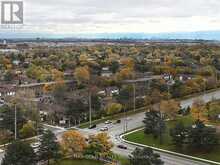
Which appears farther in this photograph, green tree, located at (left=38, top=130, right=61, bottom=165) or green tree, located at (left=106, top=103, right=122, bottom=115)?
green tree, located at (left=106, top=103, right=122, bottom=115)

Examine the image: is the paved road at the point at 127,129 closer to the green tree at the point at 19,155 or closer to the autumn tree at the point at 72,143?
the autumn tree at the point at 72,143

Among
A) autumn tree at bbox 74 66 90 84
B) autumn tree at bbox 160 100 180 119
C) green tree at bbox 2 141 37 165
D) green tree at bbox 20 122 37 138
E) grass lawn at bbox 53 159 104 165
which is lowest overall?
grass lawn at bbox 53 159 104 165

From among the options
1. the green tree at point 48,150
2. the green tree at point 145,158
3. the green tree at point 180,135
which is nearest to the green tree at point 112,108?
the green tree at point 180,135

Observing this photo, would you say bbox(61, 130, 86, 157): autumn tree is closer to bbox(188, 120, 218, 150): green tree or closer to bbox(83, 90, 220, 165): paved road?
bbox(83, 90, 220, 165): paved road

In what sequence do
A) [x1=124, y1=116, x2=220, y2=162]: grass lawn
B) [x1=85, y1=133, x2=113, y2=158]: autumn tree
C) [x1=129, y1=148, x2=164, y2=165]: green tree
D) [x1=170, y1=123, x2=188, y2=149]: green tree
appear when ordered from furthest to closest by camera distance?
[x1=170, y1=123, x2=188, y2=149]: green tree → [x1=124, y1=116, x2=220, y2=162]: grass lawn → [x1=85, y1=133, x2=113, y2=158]: autumn tree → [x1=129, y1=148, x2=164, y2=165]: green tree

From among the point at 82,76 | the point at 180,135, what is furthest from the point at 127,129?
the point at 82,76

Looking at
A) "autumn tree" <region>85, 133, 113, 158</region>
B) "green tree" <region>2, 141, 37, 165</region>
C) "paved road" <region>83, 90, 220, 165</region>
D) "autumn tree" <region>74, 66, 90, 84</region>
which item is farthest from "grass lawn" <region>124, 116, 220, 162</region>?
"autumn tree" <region>74, 66, 90, 84</region>

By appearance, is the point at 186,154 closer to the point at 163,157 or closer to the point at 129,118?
the point at 163,157

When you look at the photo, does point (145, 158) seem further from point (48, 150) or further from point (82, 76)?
point (82, 76)
